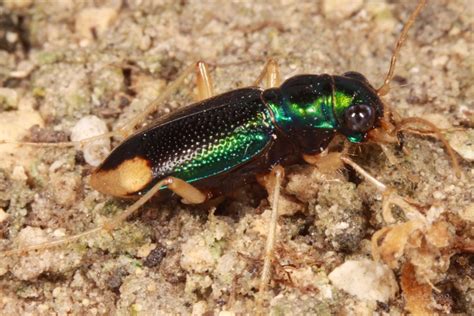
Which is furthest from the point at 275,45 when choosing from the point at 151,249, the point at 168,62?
the point at 151,249

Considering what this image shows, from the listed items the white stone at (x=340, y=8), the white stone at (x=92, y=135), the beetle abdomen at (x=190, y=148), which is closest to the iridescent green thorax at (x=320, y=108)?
the beetle abdomen at (x=190, y=148)

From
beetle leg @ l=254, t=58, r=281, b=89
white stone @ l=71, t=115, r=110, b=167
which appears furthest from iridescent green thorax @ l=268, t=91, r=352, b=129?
white stone @ l=71, t=115, r=110, b=167

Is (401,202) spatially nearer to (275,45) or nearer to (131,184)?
(131,184)

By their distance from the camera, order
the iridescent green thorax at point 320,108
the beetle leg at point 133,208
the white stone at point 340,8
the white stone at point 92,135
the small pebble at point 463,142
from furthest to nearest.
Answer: the white stone at point 340,8 < the white stone at point 92,135 < the small pebble at point 463,142 < the iridescent green thorax at point 320,108 < the beetle leg at point 133,208

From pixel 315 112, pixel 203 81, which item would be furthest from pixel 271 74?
pixel 315 112

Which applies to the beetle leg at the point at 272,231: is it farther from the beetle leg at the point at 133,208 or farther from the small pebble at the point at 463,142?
the small pebble at the point at 463,142

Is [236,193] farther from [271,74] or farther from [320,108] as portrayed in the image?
[271,74]
